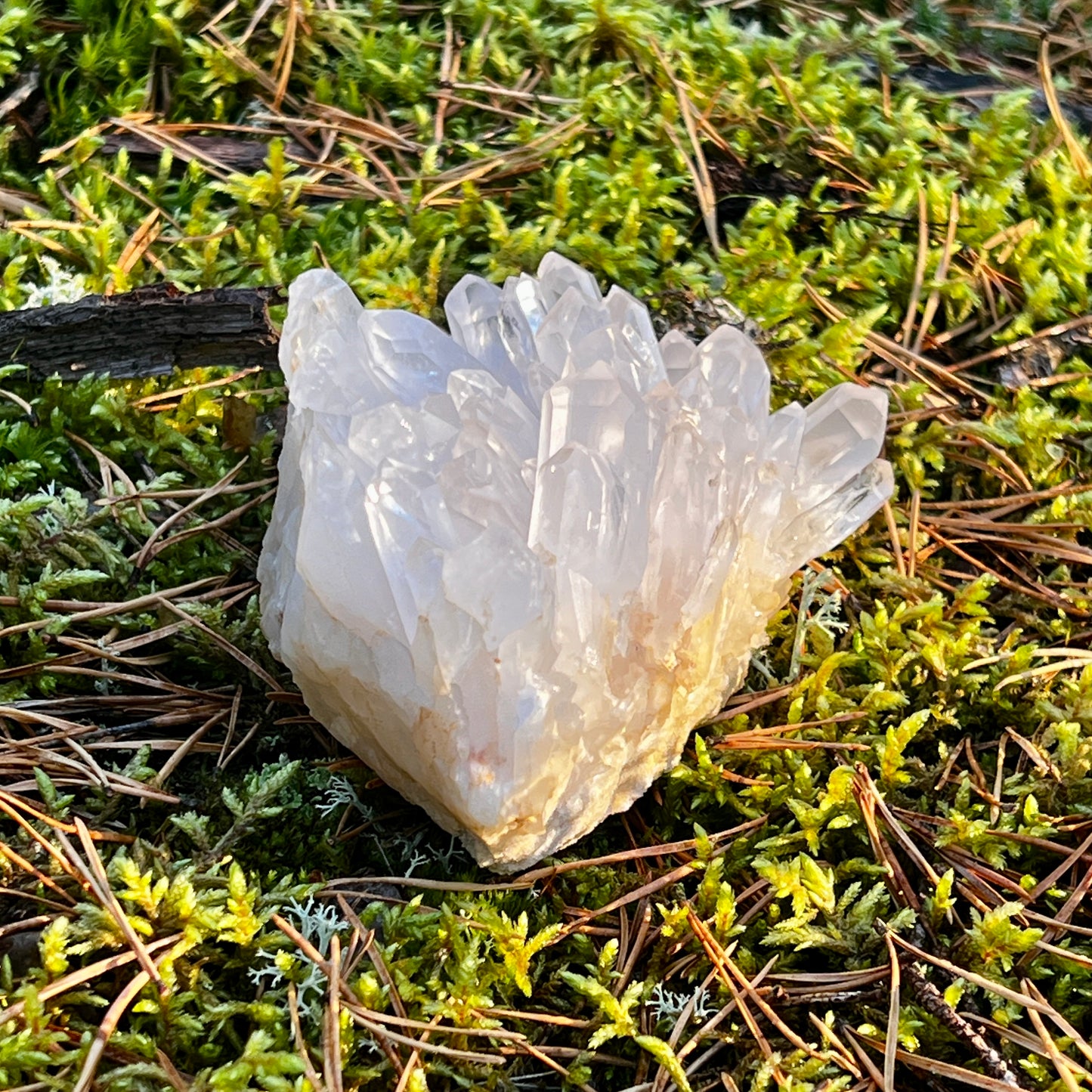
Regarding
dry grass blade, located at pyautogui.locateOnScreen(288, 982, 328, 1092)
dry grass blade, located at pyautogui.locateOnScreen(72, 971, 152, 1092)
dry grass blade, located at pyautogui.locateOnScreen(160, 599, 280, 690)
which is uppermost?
dry grass blade, located at pyautogui.locateOnScreen(160, 599, 280, 690)

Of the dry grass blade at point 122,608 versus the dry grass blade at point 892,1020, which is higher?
the dry grass blade at point 122,608

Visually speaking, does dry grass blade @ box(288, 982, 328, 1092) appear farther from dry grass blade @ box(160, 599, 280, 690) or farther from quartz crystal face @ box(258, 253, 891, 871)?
dry grass blade @ box(160, 599, 280, 690)

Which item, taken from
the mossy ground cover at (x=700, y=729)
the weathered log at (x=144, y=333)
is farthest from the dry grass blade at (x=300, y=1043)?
the weathered log at (x=144, y=333)

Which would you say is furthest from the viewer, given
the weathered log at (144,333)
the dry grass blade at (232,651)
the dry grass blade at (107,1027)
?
the weathered log at (144,333)

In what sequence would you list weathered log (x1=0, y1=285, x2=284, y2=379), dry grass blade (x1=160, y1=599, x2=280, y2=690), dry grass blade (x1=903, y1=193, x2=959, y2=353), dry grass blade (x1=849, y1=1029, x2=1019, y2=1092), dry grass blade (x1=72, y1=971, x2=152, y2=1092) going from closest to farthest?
1. dry grass blade (x1=72, y1=971, x2=152, y2=1092)
2. dry grass blade (x1=849, y1=1029, x2=1019, y2=1092)
3. dry grass blade (x1=160, y1=599, x2=280, y2=690)
4. weathered log (x1=0, y1=285, x2=284, y2=379)
5. dry grass blade (x1=903, y1=193, x2=959, y2=353)

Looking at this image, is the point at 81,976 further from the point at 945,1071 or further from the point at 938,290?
the point at 938,290

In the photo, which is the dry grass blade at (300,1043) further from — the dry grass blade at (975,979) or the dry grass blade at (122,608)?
the dry grass blade at (975,979)

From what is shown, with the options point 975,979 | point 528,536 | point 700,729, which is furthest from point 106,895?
point 975,979

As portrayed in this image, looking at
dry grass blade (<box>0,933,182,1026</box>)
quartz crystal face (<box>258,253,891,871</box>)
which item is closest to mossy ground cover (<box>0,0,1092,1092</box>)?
dry grass blade (<box>0,933,182,1026</box>)
